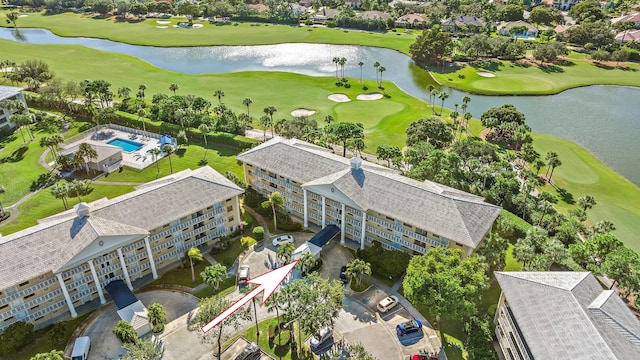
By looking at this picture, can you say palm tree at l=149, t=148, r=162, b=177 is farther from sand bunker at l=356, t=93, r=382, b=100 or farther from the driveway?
sand bunker at l=356, t=93, r=382, b=100

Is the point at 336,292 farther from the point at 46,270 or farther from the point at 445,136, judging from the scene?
the point at 445,136

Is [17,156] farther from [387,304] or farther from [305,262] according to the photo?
[387,304]

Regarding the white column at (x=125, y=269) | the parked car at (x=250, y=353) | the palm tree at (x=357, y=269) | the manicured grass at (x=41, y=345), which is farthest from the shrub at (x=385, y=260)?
the manicured grass at (x=41, y=345)

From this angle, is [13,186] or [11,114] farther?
[11,114]

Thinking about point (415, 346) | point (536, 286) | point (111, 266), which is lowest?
point (415, 346)

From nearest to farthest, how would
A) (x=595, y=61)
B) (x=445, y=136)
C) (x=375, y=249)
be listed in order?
(x=375, y=249)
(x=445, y=136)
(x=595, y=61)

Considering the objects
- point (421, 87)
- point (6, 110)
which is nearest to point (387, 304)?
point (6, 110)

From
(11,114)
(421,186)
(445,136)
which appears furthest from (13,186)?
(445,136)
